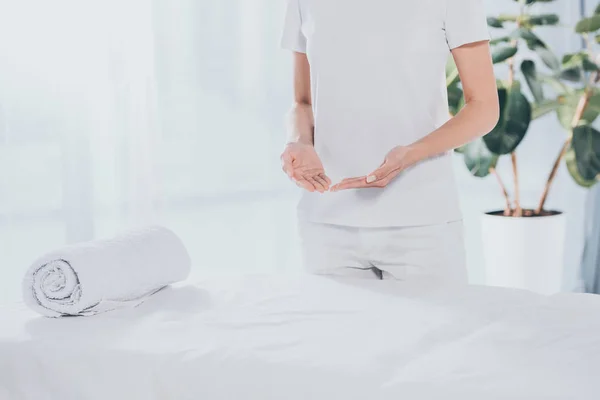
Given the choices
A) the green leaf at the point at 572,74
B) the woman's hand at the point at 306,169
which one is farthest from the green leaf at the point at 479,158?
the woman's hand at the point at 306,169

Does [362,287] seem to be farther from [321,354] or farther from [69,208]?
[69,208]

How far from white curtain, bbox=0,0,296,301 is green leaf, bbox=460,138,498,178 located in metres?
1.11

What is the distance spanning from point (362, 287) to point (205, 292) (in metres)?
0.27

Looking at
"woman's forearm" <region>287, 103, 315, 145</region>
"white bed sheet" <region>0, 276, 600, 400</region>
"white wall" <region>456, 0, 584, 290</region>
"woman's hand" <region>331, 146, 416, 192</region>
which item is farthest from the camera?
"white wall" <region>456, 0, 584, 290</region>

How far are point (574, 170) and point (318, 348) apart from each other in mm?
2102

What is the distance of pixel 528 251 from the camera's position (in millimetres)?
2936

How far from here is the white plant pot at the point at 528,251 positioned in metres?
2.94

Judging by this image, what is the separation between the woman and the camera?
1.50m

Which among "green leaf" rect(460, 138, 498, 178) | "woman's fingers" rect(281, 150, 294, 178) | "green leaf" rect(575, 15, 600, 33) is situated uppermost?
"green leaf" rect(575, 15, 600, 33)

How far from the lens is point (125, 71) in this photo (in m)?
2.86

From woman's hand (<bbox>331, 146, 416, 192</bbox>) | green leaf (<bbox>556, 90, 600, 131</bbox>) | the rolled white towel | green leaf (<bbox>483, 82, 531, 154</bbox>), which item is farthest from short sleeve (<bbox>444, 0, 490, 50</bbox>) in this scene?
green leaf (<bbox>556, 90, 600, 131</bbox>)

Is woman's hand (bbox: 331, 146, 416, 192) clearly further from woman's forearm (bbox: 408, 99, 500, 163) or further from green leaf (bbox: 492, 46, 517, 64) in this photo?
green leaf (bbox: 492, 46, 517, 64)

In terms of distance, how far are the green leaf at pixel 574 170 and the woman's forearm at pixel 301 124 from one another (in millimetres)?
1486

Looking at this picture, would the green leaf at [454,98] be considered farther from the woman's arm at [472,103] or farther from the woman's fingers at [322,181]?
the woman's fingers at [322,181]
